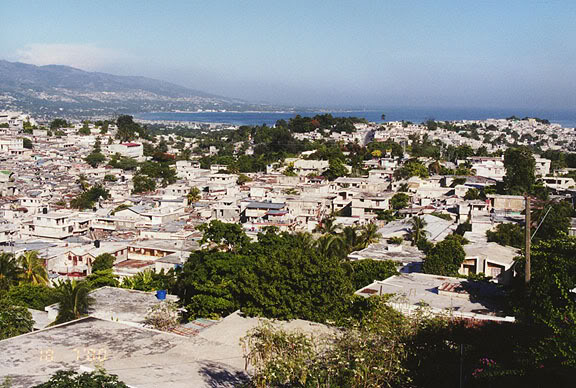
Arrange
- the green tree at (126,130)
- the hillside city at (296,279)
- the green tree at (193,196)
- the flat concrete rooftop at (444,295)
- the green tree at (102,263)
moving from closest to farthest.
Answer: the hillside city at (296,279) → the flat concrete rooftop at (444,295) → the green tree at (102,263) → the green tree at (193,196) → the green tree at (126,130)

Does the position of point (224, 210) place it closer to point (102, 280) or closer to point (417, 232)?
point (417, 232)

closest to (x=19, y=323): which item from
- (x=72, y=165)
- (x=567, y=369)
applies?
(x=567, y=369)

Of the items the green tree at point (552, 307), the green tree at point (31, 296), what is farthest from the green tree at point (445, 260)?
the green tree at point (31, 296)

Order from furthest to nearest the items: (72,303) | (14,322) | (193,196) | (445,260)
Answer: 1. (193,196)
2. (445,260)
3. (72,303)
4. (14,322)

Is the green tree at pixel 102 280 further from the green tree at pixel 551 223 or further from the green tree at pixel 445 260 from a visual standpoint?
the green tree at pixel 551 223

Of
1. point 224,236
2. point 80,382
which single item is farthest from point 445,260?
point 80,382

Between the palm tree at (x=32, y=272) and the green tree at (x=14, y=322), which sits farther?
the palm tree at (x=32, y=272)
